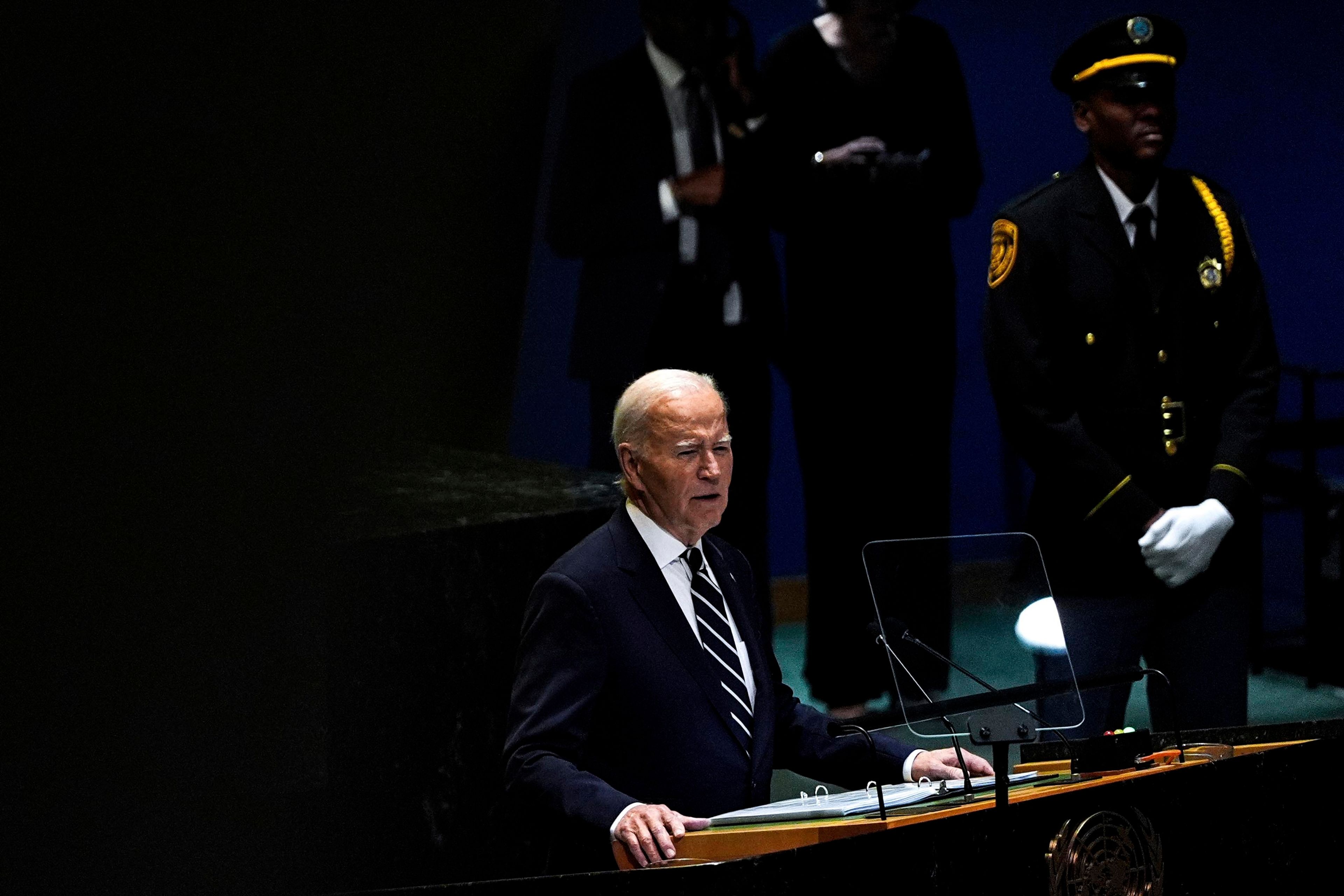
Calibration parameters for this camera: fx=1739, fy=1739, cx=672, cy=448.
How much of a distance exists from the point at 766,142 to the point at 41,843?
2276mm

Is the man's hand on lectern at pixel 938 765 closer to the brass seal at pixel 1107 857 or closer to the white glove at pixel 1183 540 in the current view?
the brass seal at pixel 1107 857

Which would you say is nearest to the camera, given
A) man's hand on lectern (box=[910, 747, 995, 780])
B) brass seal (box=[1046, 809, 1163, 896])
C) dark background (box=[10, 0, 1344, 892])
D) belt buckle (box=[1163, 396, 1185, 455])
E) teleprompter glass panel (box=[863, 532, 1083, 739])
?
brass seal (box=[1046, 809, 1163, 896])

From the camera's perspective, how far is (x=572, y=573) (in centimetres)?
223

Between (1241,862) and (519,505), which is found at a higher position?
(519,505)

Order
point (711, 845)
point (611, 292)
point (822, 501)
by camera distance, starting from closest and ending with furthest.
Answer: point (711, 845)
point (611, 292)
point (822, 501)

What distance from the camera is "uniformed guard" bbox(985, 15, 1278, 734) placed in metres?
3.03

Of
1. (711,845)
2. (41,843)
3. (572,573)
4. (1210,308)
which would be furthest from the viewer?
(1210,308)

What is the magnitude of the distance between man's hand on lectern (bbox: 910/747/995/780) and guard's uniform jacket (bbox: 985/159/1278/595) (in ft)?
3.20

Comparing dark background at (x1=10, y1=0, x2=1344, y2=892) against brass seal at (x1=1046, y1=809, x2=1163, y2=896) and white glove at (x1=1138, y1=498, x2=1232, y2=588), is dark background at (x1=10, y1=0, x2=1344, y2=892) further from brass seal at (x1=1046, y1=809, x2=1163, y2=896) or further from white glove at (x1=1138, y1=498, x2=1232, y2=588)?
brass seal at (x1=1046, y1=809, x2=1163, y2=896)

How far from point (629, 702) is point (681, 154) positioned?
2140 millimetres

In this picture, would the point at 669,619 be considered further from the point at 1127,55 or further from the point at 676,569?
the point at 1127,55

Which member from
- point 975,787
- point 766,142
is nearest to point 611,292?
point 766,142

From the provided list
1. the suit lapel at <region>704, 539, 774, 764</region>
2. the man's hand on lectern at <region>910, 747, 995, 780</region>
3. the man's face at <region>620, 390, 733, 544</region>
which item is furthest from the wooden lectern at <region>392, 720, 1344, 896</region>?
the man's face at <region>620, 390, 733, 544</region>

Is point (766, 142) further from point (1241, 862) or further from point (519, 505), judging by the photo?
point (1241, 862)
